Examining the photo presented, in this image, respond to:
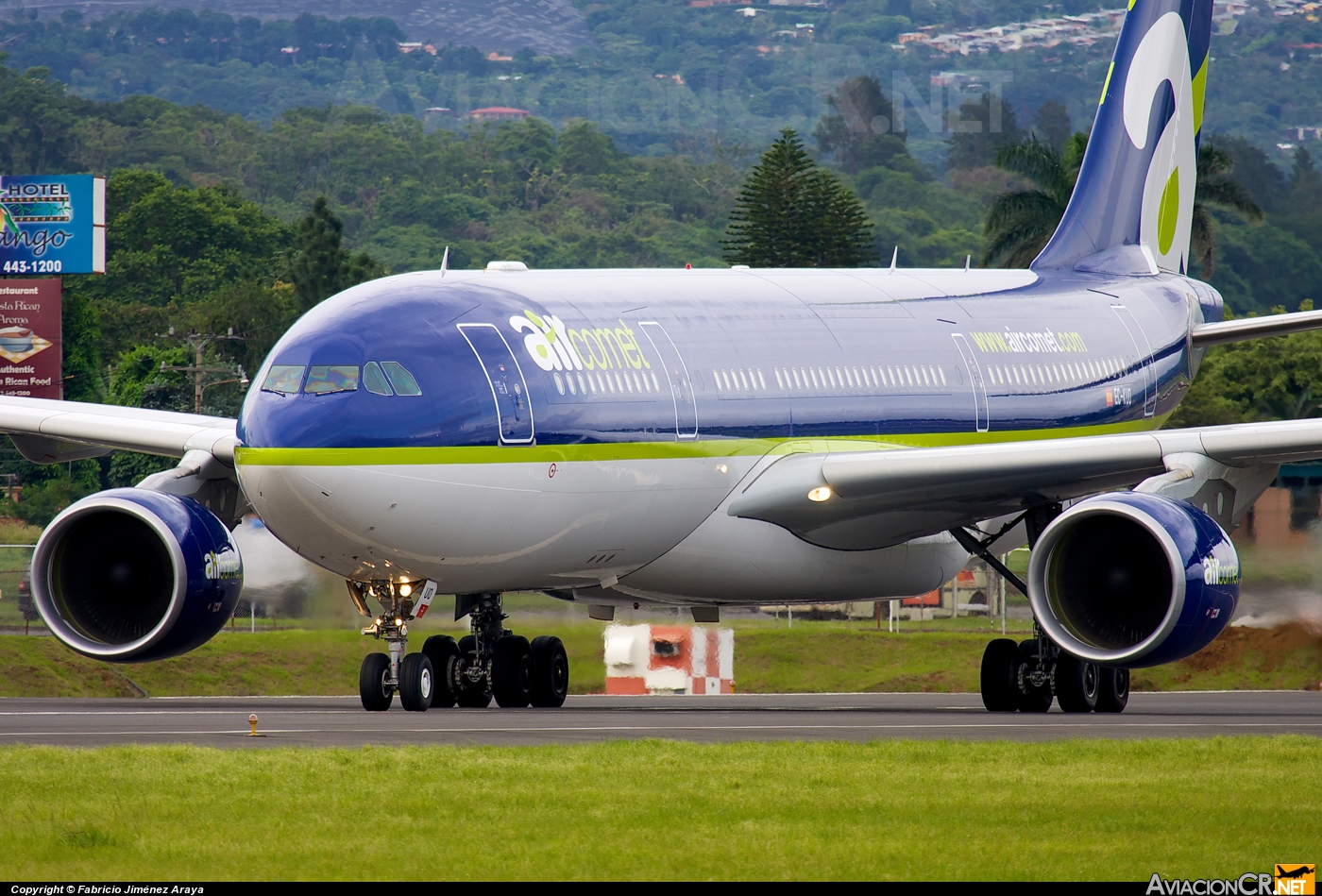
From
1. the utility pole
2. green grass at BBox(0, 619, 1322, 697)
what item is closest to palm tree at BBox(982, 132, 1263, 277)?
the utility pole

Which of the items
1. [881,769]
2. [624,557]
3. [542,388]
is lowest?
[881,769]

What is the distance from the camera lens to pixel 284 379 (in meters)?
17.8

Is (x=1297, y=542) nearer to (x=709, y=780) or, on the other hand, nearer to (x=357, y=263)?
(x=709, y=780)

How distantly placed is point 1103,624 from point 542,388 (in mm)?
5402

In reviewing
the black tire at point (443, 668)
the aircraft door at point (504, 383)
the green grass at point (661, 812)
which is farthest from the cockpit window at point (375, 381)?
the black tire at point (443, 668)

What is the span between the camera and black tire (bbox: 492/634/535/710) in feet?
73.7

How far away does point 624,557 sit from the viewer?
793 inches

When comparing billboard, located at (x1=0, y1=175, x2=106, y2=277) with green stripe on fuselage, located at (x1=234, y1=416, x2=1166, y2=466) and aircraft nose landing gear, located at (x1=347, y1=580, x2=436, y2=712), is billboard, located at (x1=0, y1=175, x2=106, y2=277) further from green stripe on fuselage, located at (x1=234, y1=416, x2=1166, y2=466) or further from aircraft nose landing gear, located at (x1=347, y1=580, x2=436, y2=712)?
aircraft nose landing gear, located at (x1=347, y1=580, x2=436, y2=712)

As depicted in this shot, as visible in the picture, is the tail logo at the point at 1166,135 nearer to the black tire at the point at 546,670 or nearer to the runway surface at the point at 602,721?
the runway surface at the point at 602,721

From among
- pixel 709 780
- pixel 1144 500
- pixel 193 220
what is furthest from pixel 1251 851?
pixel 193 220

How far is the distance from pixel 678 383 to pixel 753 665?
458 inches

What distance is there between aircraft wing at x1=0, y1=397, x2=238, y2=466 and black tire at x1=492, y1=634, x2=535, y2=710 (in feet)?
11.0

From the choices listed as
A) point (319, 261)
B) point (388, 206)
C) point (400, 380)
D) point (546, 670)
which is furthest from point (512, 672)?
point (388, 206)

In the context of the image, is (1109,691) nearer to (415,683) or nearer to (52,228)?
(415,683)
